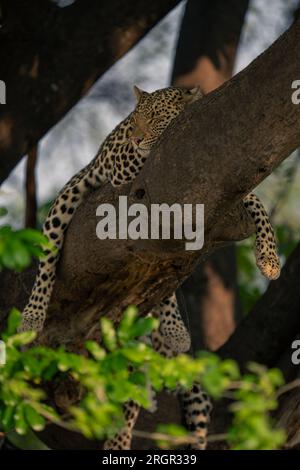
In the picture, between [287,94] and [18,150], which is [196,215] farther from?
[18,150]

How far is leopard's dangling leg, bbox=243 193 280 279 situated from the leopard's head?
0.70 metres

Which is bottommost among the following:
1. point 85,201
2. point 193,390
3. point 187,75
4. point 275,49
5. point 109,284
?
point 193,390

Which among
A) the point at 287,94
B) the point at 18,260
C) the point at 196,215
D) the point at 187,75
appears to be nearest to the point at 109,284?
the point at 196,215

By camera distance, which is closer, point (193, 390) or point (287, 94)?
point (287, 94)

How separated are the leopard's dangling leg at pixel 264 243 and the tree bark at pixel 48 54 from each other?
2.98 meters

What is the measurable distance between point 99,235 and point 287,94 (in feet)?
4.96

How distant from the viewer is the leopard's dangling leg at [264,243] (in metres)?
7.54

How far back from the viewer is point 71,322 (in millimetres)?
8055

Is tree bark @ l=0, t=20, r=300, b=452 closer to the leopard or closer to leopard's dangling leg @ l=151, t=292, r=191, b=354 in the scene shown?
the leopard

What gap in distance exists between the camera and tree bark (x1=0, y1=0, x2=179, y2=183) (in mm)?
10109

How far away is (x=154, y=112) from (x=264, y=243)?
110 cm

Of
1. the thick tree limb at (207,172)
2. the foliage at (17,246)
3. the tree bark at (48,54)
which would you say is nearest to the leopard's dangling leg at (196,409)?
the thick tree limb at (207,172)

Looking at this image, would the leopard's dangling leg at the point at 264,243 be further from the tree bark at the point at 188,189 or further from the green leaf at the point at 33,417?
the green leaf at the point at 33,417

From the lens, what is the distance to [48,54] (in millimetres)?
Answer: 10258
